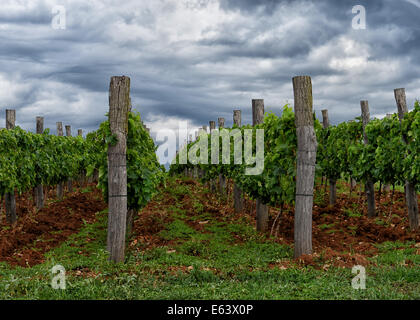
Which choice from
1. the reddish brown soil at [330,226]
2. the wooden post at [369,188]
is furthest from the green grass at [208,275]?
the wooden post at [369,188]

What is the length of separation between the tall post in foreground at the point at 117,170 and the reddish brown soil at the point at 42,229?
1.79 metres

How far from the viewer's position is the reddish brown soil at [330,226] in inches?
339

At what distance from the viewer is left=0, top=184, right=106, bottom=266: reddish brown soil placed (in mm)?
9950

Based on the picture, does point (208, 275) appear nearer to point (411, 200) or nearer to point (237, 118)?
point (411, 200)

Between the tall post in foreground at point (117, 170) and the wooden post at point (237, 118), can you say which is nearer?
the tall post in foreground at point (117, 170)

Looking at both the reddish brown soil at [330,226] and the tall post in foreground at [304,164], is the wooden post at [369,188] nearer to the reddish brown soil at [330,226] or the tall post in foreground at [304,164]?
the reddish brown soil at [330,226]

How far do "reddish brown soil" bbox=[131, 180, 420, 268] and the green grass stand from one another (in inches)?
18.6

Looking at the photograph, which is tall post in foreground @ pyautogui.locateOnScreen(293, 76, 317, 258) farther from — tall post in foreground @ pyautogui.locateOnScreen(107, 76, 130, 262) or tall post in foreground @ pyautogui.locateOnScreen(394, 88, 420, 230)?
tall post in foreground @ pyautogui.locateOnScreen(394, 88, 420, 230)

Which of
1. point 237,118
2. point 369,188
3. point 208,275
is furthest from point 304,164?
point 237,118

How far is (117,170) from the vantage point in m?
8.22

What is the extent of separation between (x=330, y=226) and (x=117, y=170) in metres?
7.27

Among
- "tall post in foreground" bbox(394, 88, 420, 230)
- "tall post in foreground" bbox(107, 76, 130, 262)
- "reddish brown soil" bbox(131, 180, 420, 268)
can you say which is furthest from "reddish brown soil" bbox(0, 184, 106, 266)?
"tall post in foreground" bbox(394, 88, 420, 230)
